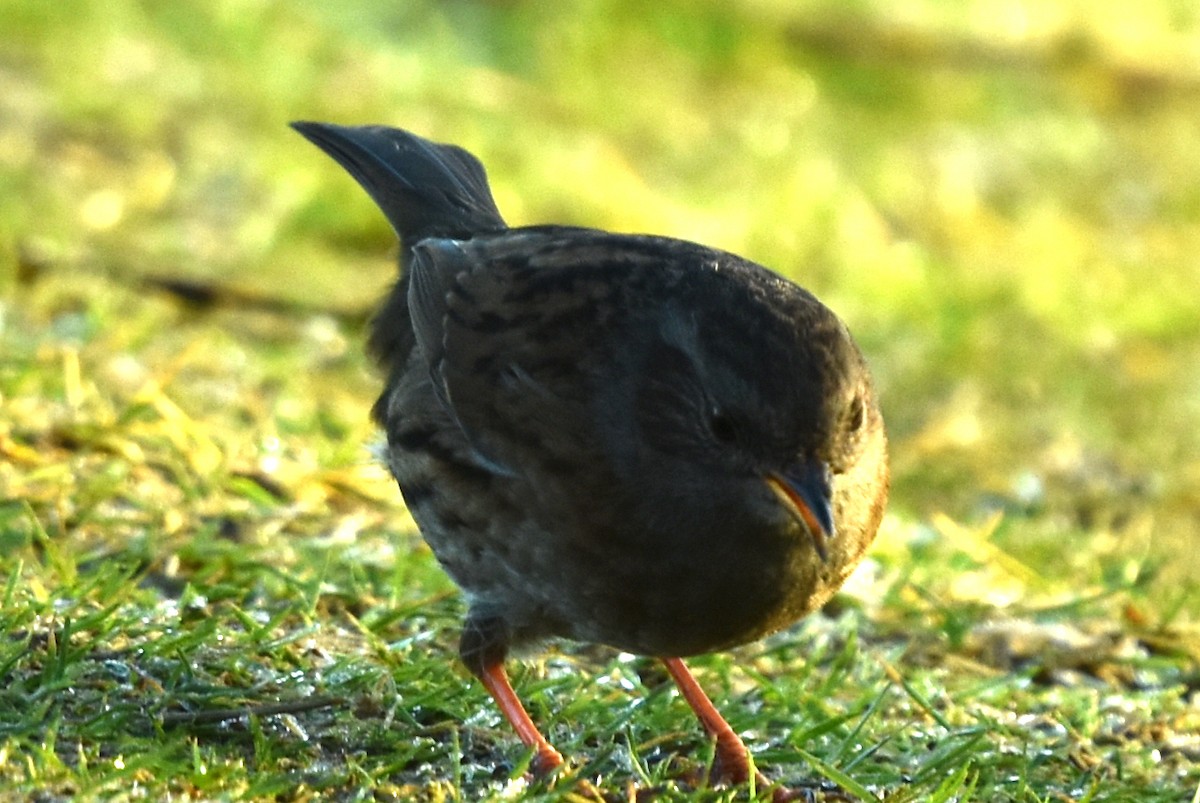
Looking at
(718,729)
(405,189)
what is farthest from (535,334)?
(405,189)

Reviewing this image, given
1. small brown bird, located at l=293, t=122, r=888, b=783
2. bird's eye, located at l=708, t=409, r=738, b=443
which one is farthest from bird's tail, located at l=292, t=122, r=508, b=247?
bird's eye, located at l=708, t=409, r=738, b=443

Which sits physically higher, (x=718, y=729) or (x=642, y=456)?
(x=642, y=456)

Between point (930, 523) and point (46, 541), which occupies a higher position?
point (46, 541)

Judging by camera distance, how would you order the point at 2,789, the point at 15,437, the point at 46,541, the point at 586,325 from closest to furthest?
1. the point at 2,789
2. the point at 586,325
3. the point at 46,541
4. the point at 15,437

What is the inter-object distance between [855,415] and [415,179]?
193 centimetres

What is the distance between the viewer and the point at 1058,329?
357 inches

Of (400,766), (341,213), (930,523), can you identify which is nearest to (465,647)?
(400,766)

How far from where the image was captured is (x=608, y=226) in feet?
29.5

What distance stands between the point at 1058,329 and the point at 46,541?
18.6ft

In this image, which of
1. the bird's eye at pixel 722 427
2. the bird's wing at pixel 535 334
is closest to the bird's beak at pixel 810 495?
the bird's eye at pixel 722 427

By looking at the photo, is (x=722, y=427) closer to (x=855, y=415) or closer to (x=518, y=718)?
(x=855, y=415)

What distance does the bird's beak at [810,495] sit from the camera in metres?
3.71

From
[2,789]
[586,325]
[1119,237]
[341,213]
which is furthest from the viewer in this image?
[1119,237]

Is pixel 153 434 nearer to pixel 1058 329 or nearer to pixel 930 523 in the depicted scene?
pixel 930 523
